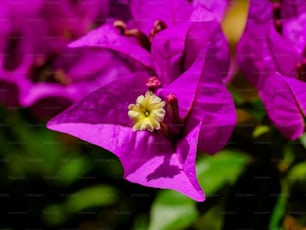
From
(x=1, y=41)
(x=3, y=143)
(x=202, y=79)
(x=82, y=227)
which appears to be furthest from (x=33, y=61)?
(x=202, y=79)

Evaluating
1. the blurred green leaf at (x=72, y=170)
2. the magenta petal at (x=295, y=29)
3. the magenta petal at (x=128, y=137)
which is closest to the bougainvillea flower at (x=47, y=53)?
the blurred green leaf at (x=72, y=170)

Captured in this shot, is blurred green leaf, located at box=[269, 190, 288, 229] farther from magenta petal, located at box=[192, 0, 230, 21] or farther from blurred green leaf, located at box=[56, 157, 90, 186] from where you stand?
blurred green leaf, located at box=[56, 157, 90, 186]

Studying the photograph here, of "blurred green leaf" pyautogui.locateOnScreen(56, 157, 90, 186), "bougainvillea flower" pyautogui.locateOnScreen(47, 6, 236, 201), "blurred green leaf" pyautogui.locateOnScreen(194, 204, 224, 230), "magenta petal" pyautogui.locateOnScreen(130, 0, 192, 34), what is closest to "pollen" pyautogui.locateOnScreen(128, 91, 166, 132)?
"bougainvillea flower" pyautogui.locateOnScreen(47, 6, 236, 201)

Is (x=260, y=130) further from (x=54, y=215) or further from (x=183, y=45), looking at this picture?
(x=54, y=215)

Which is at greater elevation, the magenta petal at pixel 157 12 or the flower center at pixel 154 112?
the magenta petal at pixel 157 12

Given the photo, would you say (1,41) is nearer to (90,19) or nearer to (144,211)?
(90,19)

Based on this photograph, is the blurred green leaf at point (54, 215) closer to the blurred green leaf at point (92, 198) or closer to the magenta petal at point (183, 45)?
the blurred green leaf at point (92, 198)

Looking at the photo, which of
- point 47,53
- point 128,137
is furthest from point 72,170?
point 128,137
